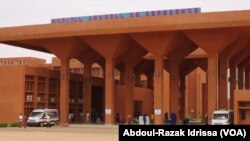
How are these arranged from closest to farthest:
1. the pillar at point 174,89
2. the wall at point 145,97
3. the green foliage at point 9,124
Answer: the green foliage at point 9,124, the pillar at point 174,89, the wall at point 145,97

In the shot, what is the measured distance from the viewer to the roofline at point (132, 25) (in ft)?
118

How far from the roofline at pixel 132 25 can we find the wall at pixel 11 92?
322cm

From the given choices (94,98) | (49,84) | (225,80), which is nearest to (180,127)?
(225,80)

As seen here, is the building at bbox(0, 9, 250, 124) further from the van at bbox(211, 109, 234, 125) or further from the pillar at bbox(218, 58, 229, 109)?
the van at bbox(211, 109, 234, 125)

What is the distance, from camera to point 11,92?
4325cm

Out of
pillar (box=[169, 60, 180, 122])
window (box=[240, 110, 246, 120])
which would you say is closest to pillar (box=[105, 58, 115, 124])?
pillar (box=[169, 60, 180, 122])

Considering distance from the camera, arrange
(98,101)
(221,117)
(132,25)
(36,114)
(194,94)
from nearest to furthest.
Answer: (221,117), (132,25), (36,114), (98,101), (194,94)

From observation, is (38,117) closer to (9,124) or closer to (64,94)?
(9,124)

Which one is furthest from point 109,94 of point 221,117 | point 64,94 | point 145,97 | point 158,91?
point 145,97

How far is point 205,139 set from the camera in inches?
235

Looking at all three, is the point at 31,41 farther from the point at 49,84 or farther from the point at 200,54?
the point at 200,54

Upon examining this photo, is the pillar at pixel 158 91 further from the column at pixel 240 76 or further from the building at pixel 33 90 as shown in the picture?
the column at pixel 240 76

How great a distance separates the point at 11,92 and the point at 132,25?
45.8 ft

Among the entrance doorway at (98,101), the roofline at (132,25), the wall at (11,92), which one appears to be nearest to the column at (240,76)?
the entrance doorway at (98,101)
